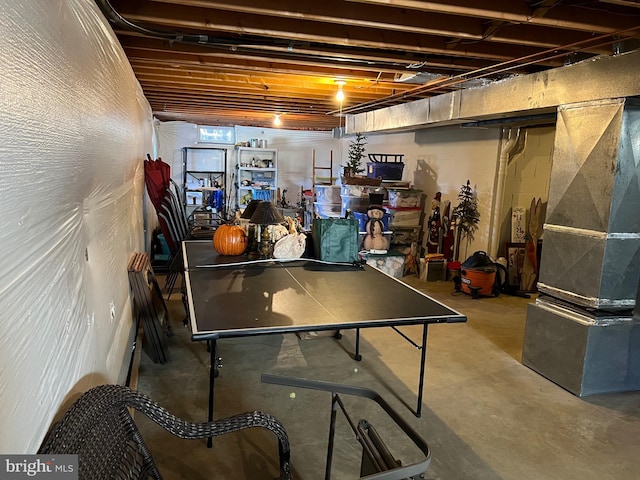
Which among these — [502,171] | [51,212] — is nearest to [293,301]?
[51,212]

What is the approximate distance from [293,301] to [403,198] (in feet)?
14.3

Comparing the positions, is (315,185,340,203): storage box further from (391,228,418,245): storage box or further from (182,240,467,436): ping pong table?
(182,240,467,436): ping pong table

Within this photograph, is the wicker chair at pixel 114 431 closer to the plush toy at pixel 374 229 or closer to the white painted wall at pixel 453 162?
the plush toy at pixel 374 229

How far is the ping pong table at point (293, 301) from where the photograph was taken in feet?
7.40

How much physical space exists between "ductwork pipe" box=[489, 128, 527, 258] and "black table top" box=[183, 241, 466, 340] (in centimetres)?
304

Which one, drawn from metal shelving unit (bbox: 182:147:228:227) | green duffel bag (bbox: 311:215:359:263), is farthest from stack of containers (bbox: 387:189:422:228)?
metal shelving unit (bbox: 182:147:228:227)

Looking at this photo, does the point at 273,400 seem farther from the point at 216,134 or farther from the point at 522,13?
the point at 216,134

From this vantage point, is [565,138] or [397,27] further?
[565,138]

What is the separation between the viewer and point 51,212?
1.30m

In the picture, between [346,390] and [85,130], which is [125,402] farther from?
[85,130]

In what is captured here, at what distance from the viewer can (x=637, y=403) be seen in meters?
3.12

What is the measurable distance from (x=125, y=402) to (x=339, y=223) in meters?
2.31

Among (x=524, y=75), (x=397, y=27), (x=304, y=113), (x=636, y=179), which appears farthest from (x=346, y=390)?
(x=304, y=113)

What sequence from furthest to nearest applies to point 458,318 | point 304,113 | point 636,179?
point 304,113
point 636,179
point 458,318
